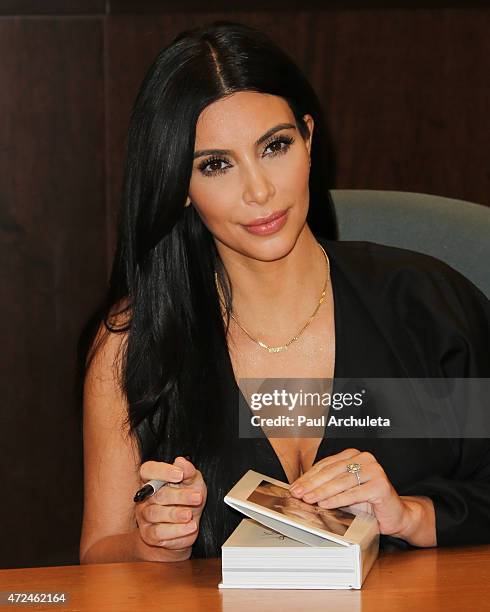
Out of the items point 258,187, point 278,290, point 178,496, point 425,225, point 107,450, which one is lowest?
point 107,450

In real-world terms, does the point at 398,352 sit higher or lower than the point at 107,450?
higher

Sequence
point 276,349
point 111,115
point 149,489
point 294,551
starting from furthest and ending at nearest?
point 111,115, point 276,349, point 149,489, point 294,551

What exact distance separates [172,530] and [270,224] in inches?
22.2

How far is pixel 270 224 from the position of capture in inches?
75.9

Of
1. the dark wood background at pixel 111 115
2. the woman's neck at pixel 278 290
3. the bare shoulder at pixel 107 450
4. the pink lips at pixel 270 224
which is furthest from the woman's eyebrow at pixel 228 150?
the dark wood background at pixel 111 115

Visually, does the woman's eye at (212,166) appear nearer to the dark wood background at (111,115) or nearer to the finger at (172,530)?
the finger at (172,530)


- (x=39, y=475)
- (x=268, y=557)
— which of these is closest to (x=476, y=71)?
(x=39, y=475)

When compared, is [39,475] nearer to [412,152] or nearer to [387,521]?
[412,152]

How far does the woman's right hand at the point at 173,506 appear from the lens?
1.60 metres

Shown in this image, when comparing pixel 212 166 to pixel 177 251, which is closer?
pixel 212 166

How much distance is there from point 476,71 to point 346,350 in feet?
3.73

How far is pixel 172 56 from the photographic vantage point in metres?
1.94

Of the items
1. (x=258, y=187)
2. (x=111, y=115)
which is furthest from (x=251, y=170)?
(x=111, y=115)

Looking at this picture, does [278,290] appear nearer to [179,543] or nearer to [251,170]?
[251,170]
